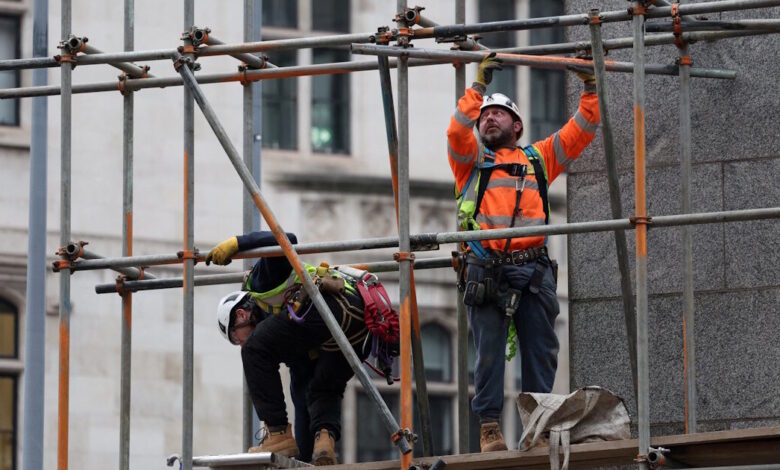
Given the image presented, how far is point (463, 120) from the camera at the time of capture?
47.4ft

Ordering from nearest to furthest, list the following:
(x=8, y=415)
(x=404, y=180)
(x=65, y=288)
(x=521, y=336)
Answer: (x=404, y=180)
(x=521, y=336)
(x=65, y=288)
(x=8, y=415)

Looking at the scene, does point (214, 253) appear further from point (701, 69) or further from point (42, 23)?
point (42, 23)

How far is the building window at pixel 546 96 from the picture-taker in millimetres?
38375

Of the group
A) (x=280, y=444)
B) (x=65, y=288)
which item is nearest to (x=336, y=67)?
(x=65, y=288)

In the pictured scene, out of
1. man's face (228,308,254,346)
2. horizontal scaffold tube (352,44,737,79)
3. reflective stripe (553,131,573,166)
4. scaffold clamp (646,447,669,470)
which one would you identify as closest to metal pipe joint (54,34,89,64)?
man's face (228,308,254,346)

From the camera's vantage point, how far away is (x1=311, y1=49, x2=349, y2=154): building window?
37625 mm

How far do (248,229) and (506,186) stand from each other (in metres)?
2.32

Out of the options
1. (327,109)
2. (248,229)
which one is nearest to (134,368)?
(327,109)

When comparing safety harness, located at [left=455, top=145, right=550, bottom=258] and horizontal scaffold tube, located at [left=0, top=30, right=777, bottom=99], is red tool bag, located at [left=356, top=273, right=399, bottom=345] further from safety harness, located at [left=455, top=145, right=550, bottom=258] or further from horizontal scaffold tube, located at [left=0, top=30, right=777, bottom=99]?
horizontal scaffold tube, located at [left=0, top=30, right=777, bottom=99]

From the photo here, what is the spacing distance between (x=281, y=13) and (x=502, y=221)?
74.5 ft

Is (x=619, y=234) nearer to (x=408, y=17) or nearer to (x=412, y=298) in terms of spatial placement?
(x=412, y=298)

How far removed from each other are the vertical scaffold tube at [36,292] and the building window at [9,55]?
43.8 ft

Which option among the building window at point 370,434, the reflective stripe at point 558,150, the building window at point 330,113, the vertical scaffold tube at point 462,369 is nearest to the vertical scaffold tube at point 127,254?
the vertical scaffold tube at point 462,369

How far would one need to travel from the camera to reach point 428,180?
37156 millimetres
